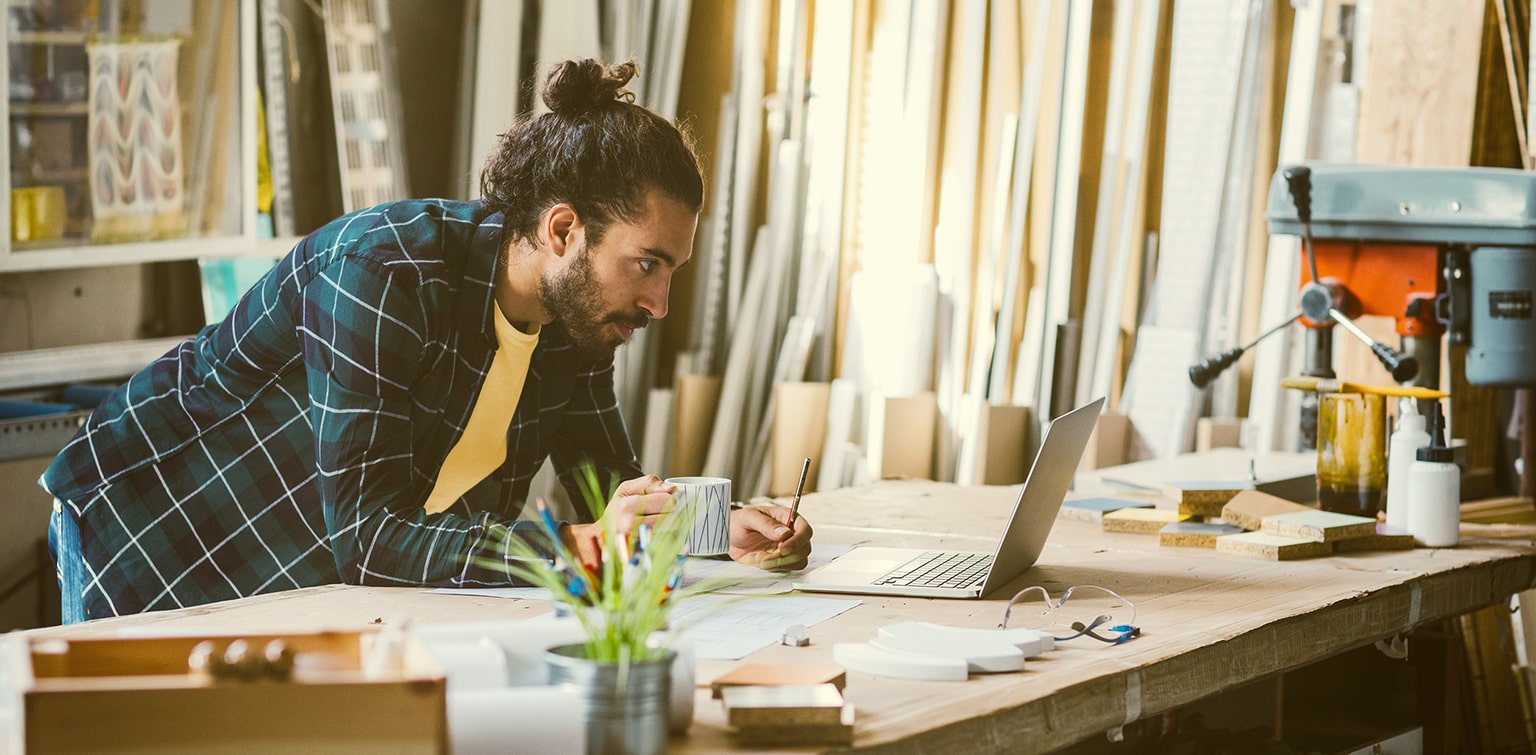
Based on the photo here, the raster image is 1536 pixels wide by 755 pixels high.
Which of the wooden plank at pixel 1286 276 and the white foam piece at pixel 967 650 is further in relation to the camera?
the wooden plank at pixel 1286 276

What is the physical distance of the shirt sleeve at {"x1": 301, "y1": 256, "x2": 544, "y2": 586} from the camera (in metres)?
1.85

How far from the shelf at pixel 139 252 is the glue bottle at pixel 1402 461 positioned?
2521mm

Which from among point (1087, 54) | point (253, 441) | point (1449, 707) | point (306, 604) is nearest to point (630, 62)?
point (253, 441)

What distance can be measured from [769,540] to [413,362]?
513 mm

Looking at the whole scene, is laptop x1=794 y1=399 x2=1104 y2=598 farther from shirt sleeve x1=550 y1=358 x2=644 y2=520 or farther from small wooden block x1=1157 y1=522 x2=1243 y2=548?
shirt sleeve x1=550 y1=358 x2=644 y2=520

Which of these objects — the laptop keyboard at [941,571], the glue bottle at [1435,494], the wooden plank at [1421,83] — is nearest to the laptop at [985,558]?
the laptop keyboard at [941,571]

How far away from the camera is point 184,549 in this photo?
2143 mm

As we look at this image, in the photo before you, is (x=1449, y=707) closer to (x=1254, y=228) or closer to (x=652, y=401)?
(x=1254, y=228)

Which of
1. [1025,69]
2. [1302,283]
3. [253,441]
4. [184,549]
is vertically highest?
[1025,69]

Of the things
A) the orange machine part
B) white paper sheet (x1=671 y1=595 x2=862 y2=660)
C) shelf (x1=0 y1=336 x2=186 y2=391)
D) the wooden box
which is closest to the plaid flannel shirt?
white paper sheet (x1=671 y1=595 x2=862 y2=660)

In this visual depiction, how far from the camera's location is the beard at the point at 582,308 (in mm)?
2082

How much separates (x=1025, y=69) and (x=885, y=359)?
897mm

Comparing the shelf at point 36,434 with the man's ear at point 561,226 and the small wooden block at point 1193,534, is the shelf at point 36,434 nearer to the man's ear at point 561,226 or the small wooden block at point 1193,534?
the man's ear at point 561,226

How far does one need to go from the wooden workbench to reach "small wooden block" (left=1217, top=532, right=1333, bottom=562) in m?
0.03
